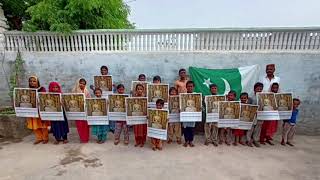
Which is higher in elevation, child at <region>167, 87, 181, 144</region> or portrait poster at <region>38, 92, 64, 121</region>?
portrait poster at <region>38, 92, 64, 121</region>

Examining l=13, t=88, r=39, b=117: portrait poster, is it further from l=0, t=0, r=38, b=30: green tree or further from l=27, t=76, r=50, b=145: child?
l=0, t=0, r=38, b=30: green tree

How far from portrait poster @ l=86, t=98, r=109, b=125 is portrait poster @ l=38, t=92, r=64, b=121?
0.56 metres

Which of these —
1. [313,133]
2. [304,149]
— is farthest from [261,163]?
[313,133]

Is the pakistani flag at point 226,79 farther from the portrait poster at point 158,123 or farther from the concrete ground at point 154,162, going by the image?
the portrait poster at point 158,123

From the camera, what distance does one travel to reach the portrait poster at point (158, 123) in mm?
5199

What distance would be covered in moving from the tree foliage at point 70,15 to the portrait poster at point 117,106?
2165mm

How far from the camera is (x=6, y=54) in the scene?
22.5 ft

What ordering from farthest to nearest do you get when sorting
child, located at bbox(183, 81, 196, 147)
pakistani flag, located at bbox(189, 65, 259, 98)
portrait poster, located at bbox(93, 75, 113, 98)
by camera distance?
pakistani flag, located at bbox(189, 65, 259, 98)
portrait poster, located at bbox(93, 75, 113, 98)
child, located at bbox(183, 81, 196, 147)

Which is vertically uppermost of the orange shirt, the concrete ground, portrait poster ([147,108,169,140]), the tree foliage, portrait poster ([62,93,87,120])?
the tree foliage

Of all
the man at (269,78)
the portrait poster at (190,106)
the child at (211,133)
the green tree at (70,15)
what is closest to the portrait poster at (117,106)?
the portrait poster at (190,106)

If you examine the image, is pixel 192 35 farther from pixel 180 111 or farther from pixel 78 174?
pixel 78 174

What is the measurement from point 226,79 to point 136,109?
2273 mm

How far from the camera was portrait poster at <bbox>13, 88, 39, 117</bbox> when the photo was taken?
18.1 feet

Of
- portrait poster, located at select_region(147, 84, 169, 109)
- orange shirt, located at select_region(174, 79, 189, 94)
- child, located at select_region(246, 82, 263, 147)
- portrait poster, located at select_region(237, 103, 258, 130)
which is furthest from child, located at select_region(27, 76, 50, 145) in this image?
child, located at select_region(246, 82, 263, 147)
